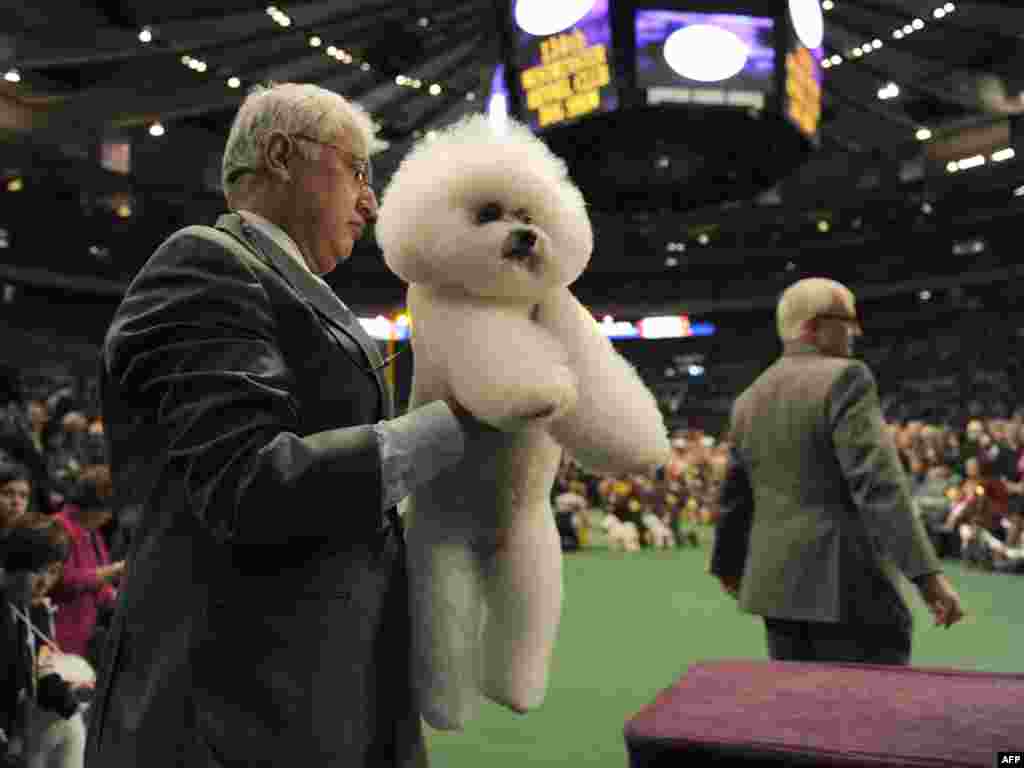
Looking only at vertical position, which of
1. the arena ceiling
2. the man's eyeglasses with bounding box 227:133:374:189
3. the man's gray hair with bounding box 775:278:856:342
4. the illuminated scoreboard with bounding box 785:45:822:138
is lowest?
the man's gray hair with bounding box 775:278:856:342

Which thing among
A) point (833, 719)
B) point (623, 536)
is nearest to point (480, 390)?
point (833, 719)

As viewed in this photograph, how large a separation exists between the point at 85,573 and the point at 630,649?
10.9 ft

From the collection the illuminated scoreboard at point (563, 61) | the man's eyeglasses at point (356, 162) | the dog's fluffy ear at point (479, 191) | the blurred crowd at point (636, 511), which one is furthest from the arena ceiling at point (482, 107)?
the dog's fluffy ear at point (479, 191)

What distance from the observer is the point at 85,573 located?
3406 mm

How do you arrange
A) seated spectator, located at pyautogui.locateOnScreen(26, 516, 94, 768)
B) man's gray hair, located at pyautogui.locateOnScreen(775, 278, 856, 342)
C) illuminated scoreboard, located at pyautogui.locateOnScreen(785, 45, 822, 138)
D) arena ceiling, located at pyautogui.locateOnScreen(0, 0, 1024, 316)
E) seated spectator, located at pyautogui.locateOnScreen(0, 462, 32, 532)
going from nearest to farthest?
seated spectator, located at pyautogui.locateOnScreen(26, 516, 94, 768) < man's gray hair, located at pyautogui.locateOnScreen(775, 278, 856, 342) < seated spectator, located at pyautogui.locateOnScreen(0, 462, 32, 532) < illuminated scoreboard, located at pyautogui.locateOnScreen(785, 45, 822, 138) < arena ceiling, located at pyautogui.locateOnScreen(0, 0, 1024, 316)

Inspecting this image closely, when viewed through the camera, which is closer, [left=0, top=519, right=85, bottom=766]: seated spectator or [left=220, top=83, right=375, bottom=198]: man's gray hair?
[left=220, top=83, right=375, bottom=198]: man's gray hair

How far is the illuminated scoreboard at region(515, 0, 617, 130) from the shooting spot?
254 inches

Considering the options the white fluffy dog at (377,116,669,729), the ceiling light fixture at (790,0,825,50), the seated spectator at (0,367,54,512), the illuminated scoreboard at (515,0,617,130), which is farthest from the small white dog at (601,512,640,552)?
the white fluffy dog at (377,116,669,729)

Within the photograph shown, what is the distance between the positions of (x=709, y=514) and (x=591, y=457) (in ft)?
50.8

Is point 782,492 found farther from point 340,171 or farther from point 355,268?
point 355,268

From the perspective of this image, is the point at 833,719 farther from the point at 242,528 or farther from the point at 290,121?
the point at 290,121

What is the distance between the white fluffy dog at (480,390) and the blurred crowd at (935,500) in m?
7.08

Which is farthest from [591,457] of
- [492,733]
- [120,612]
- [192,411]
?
[492,733]

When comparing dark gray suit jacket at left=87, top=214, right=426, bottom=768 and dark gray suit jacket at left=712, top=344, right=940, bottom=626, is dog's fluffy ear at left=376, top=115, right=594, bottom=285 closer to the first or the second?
dark gray suit jacket at left=87, top=214, right=426, bottom=768
